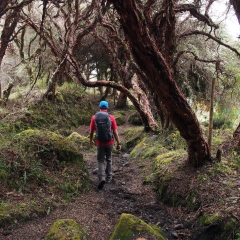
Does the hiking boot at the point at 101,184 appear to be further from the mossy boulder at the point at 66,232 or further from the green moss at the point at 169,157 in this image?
the mossy boulder at the point at 66,232

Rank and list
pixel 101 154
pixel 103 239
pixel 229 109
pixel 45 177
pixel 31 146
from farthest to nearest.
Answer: pixel 229 109
pixel 101 154
pixel 31 146
pixel 45 177
pixel 103 239

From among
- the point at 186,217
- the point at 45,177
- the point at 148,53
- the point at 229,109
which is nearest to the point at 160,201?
the point at 186,217

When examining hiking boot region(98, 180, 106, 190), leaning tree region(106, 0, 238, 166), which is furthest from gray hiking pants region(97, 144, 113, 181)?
leaning tree region(106, 0, 238, 166)

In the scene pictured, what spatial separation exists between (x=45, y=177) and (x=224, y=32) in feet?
37.4

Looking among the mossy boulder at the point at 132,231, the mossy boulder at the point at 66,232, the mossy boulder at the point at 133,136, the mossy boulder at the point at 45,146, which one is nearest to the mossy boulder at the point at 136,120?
the mossy boulder at the point at 133,136

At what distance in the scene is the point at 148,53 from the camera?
15.1ft

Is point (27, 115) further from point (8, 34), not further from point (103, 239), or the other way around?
point (103, 239)

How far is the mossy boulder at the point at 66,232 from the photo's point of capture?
3689 millimetres

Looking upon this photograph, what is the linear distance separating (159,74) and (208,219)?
8.02 feet

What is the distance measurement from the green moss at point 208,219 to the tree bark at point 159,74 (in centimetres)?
153

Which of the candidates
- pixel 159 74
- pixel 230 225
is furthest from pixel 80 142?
pixel 230 225

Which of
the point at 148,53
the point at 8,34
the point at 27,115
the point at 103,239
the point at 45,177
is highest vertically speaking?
the point at 8,34

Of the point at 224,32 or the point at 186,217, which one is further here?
the point at 224,32

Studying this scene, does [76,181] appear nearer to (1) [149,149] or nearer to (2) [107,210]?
(2) [107,210]
